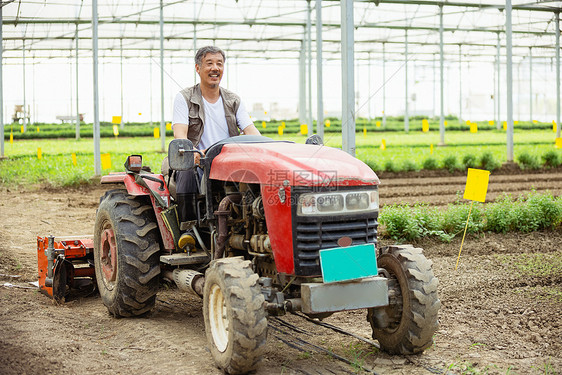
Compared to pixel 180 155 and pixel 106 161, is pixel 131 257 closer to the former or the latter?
pixel 180 155

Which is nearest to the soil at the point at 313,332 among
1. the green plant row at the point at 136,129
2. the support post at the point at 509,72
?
the support post at the point at 509,72

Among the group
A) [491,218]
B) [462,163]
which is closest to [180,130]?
[491,218]

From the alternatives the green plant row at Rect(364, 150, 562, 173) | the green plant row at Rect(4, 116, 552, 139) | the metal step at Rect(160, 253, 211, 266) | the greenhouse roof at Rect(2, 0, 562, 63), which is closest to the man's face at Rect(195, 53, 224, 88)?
the metal step at Rect(160, 253, 211, 266)

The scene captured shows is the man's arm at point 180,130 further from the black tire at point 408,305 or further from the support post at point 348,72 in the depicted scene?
the support post at point 348,72

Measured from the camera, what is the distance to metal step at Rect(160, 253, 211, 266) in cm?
452

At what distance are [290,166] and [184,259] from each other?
4.00ft

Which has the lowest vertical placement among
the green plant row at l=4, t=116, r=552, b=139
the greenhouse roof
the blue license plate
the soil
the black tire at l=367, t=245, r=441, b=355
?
the soil

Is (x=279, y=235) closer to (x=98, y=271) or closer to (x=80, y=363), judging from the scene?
(x=80, y=363)

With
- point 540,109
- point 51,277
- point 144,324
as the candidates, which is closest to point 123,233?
point 144,324

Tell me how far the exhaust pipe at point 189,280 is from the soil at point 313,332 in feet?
Result: 1.13

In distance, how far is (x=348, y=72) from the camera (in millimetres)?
7051

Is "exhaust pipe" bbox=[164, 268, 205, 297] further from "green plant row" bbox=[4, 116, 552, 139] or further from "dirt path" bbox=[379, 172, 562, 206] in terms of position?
"green plant row" bbox=[4, 116, 552, 139]

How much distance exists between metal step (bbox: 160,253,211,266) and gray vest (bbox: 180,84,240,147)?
787mm

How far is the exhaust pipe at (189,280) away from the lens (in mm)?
4316
